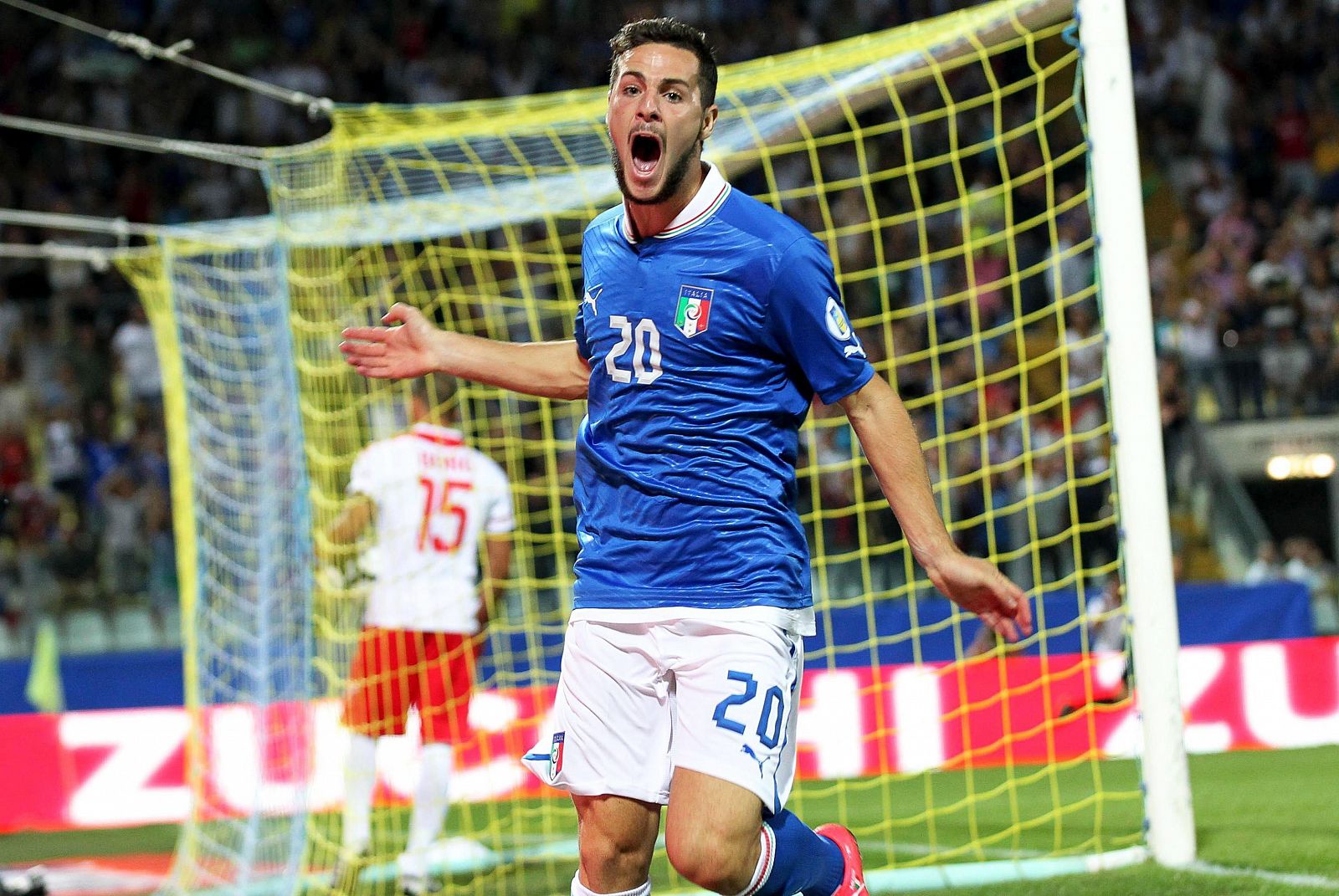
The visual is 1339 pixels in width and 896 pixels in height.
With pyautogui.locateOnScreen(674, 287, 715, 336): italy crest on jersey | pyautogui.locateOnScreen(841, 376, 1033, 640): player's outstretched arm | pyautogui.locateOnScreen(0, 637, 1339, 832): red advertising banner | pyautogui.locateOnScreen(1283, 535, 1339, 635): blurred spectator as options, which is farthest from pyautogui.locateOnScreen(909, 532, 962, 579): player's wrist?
pyautogui.locateOnScreen(1283, 535, 1339, 635): blurred spectator

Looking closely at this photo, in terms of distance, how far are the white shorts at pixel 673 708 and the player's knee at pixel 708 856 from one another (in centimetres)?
12

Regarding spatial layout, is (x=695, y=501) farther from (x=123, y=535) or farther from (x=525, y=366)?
(x=123, y=535)

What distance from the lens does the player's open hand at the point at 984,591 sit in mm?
3084

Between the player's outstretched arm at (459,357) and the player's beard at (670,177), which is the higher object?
the player's beard at (670,177)

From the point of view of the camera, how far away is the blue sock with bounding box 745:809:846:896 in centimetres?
344

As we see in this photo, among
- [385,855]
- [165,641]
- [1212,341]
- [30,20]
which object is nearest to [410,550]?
[385,855]

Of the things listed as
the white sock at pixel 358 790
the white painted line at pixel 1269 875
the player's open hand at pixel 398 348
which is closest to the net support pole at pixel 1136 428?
the white painted line at pixel 1269 875

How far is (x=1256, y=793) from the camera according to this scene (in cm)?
732

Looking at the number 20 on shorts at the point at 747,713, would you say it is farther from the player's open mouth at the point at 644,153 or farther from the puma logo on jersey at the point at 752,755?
the player's open mouth at the point at 644,153

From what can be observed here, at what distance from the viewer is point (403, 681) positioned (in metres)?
6.48

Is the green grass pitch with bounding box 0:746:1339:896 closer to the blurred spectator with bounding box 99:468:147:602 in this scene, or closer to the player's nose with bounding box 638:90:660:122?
the player's nose with bounding box 638:90:660:122

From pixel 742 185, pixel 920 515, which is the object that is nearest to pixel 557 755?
pixel 920 515

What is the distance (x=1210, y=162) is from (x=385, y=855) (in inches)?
462

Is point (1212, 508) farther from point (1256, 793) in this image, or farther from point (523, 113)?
point (523, 113)
